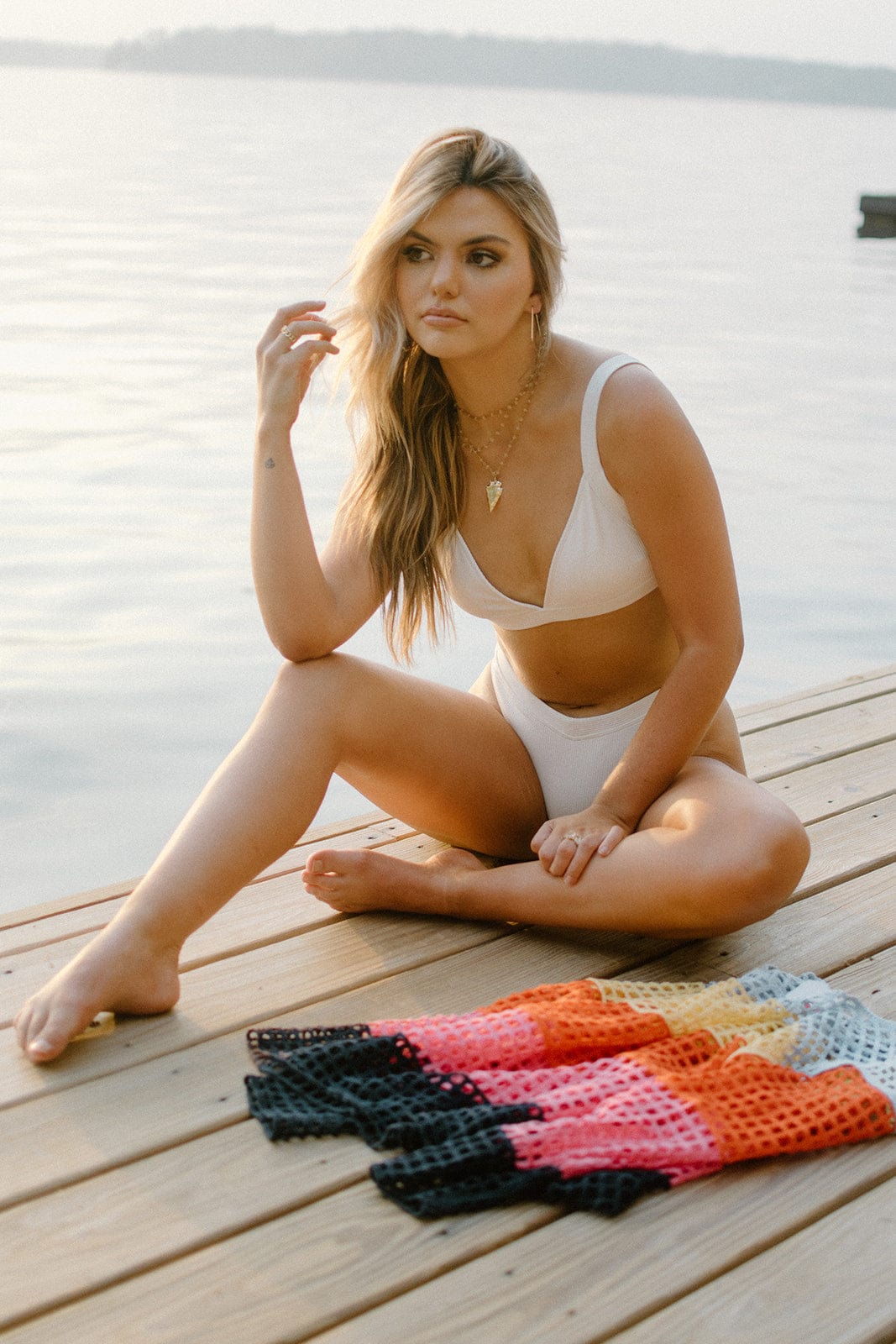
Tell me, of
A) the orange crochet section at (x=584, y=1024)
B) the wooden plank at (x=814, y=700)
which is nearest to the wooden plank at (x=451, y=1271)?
the orange crochet section at (x=584, y=1024)

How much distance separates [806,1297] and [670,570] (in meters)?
1.03

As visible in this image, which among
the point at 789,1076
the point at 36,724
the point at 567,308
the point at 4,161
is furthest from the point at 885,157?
the point at 789,1076

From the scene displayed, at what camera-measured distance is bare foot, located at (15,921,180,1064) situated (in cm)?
187

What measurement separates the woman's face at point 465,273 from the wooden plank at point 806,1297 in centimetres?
128

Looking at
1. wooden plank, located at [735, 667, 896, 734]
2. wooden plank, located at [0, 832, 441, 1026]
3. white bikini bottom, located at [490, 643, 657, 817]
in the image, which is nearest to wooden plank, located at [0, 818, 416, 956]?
wooden plank, located at [0, 832, 441, 1026]

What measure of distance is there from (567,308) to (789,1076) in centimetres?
996

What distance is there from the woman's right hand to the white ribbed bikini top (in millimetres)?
399

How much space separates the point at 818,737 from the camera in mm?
3115

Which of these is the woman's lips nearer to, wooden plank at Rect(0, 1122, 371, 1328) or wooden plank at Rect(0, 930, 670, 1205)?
Answer: wooden plank at Rect(0, 930, 670, 1205)

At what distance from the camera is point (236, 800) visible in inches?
81.8

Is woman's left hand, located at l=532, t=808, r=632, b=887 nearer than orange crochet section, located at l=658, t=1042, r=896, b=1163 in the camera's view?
No

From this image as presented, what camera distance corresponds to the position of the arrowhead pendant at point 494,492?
2307 millimetres

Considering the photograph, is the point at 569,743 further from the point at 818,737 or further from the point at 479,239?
the point at 818,737

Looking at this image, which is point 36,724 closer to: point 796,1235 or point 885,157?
point 796,1235
